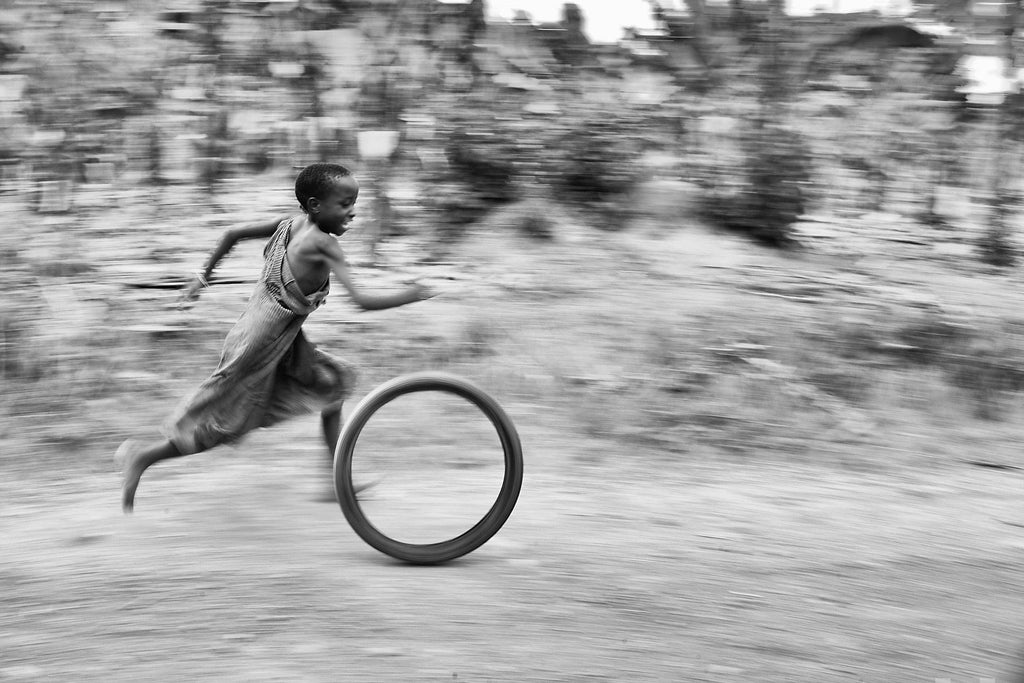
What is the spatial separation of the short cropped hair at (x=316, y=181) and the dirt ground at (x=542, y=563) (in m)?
1.53

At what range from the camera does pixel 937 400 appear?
22.0ft

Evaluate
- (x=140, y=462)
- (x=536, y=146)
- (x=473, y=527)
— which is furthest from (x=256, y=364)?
(x=536, y=146)

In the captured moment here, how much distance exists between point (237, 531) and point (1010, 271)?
606 centimetres

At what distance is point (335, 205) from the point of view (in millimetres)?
4367

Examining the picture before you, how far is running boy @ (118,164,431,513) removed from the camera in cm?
437

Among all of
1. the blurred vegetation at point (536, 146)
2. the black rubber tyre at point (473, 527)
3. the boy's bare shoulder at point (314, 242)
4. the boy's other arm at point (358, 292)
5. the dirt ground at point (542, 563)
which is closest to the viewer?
the dirt ground at point (542, 563)

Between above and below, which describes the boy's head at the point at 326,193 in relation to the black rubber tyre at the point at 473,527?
above

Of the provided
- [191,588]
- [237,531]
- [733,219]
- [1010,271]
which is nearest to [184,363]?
[237,531]

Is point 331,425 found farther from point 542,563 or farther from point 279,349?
point 542,563

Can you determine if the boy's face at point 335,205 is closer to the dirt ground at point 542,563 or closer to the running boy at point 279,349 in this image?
the running boy at point 279,349

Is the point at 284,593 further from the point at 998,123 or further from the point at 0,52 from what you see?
the point at 998,123

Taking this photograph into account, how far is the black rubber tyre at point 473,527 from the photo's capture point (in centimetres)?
416

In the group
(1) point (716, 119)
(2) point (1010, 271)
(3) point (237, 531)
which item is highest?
(1) point (716, 119)

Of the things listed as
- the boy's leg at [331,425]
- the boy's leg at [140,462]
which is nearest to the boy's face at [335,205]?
the boy's leg at [331,425]
